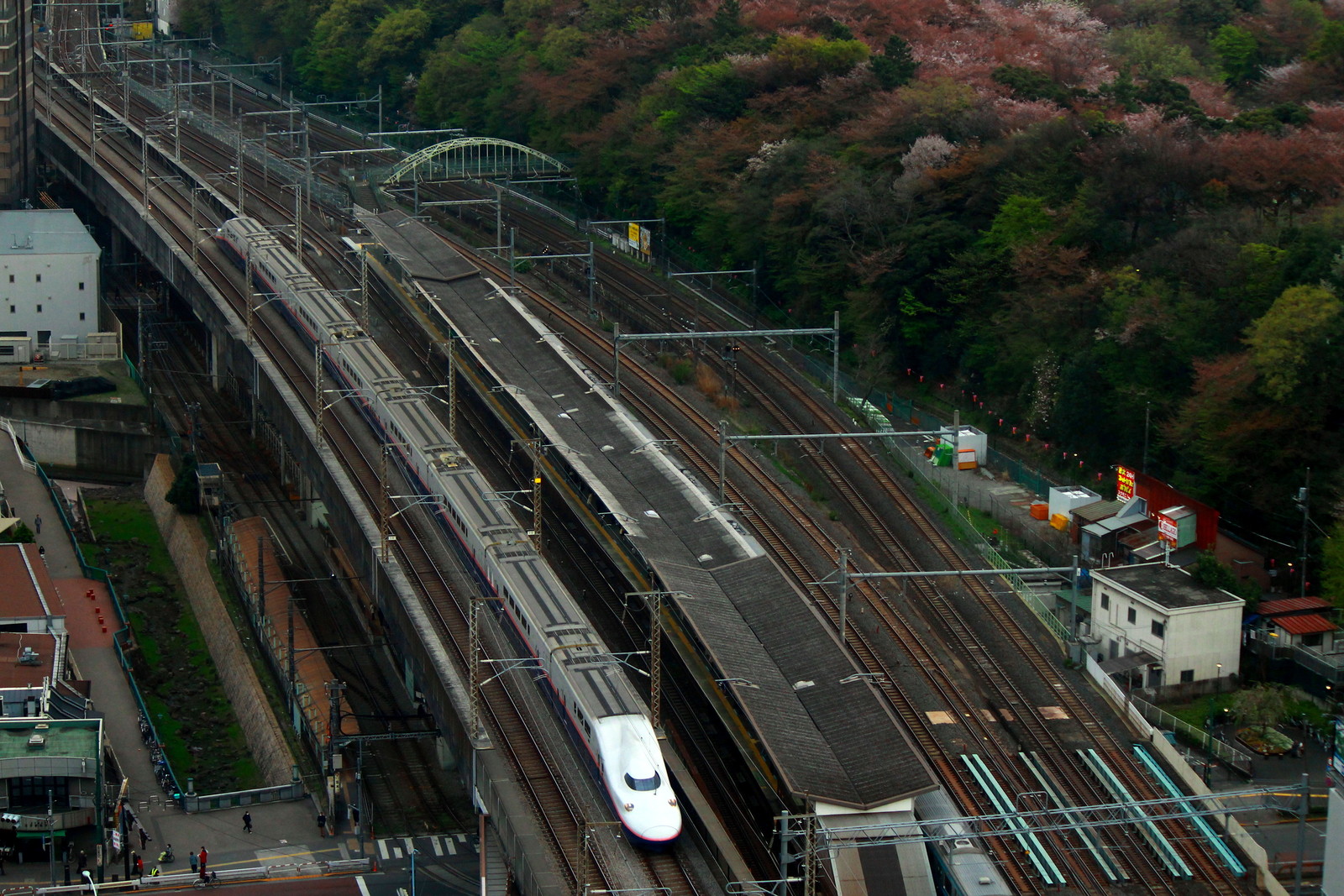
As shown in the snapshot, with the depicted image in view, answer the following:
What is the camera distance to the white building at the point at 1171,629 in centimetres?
4788

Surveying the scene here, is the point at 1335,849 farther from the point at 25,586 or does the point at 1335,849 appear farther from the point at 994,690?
the point at 25,586

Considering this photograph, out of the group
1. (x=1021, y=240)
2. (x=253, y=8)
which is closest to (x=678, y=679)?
(x=1021, y=240)

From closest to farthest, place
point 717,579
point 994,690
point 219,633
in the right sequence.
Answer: point 994,690
point 717,579
point 219,633

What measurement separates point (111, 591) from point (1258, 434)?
34443 millimetres

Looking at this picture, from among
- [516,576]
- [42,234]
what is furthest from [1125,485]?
[42,234]

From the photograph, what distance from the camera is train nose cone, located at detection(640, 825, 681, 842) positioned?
1421 inches

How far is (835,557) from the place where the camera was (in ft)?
178

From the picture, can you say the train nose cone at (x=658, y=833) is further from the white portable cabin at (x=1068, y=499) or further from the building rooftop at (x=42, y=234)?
the building rooftop at (x=42, y=234)

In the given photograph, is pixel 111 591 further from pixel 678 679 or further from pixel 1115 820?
pixel 1115 820

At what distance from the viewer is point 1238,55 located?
285 feet

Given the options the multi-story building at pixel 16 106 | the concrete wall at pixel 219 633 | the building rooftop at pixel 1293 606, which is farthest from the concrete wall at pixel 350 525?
the building rooftop at pixel 1293 606

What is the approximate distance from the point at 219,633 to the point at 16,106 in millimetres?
47337

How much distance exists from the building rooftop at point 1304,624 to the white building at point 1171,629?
1239 millimetres

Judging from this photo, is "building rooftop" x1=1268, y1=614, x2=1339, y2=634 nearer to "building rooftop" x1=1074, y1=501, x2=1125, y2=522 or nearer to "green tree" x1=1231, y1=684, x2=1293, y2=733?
"green tree" x1=1231, y1=684, x2=1293, y2=733
